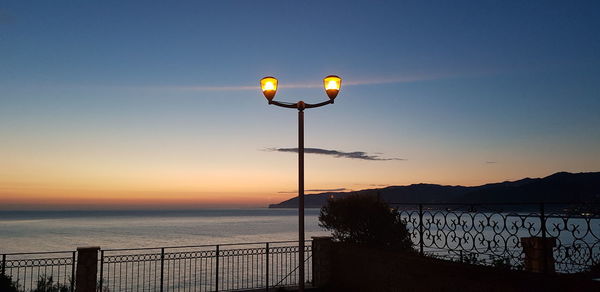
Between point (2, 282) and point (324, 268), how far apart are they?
33.7ft

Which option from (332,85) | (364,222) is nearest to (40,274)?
(364,222)

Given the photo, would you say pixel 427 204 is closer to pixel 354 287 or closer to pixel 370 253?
pixel 370 253

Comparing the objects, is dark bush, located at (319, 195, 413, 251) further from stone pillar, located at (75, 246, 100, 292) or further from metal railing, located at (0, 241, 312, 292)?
stone pillar, located at (75, 246, 100, 292)

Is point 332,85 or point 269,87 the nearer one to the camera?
point 332,85

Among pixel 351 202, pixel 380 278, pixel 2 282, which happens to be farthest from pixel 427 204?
pixel 2 282

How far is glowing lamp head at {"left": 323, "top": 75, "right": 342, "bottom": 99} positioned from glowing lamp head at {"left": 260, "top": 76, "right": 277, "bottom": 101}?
3.91ft

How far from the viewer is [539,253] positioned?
337 inches

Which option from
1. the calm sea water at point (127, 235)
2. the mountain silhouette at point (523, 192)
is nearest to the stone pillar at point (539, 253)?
the mountain silhouette at point (523, 192)

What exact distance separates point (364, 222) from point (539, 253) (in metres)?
7.01

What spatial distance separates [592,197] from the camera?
7074 millimetres

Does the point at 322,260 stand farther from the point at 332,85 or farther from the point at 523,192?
the point at 523,192

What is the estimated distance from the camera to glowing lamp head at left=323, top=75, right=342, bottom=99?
9922 mm

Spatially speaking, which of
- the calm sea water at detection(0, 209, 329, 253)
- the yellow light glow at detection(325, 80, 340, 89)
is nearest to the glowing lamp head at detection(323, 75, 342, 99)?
the yellow light glow at detection(325, 80, 340, 89)

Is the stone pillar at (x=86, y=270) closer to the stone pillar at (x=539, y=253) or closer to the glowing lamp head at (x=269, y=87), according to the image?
the glowing lamp head at (x=269, y=87)
